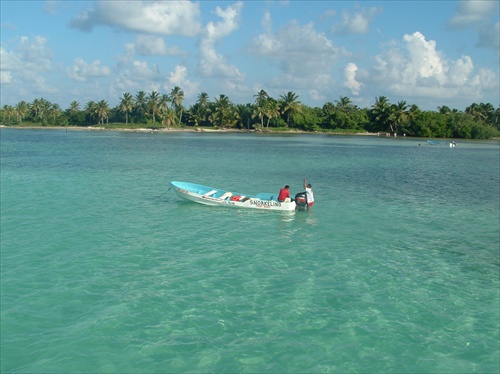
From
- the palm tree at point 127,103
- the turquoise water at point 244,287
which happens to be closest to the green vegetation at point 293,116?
the palm tree at point 127,103

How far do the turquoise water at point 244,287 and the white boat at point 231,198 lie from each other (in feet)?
2.12

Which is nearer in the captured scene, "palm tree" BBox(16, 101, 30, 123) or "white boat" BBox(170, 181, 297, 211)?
"white boat" BBox(170, 181, 297, 211)

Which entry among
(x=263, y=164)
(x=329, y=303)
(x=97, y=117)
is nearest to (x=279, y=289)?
(x=329, y=303)

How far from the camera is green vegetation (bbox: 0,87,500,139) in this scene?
13925cm

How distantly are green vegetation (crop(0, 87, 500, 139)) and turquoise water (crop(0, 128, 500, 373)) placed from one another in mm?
121179

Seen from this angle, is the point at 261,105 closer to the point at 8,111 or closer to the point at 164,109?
the point at 164,109

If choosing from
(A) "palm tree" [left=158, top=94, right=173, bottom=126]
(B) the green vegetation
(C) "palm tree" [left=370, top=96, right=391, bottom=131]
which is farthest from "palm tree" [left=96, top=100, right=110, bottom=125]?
(C) "palm tree" [left=370, top=96, right=391, bottom=131]

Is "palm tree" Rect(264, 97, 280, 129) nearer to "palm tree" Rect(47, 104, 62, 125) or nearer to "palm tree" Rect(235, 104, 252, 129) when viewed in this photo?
"palm tree" Rect(235, 104, 252, 129)

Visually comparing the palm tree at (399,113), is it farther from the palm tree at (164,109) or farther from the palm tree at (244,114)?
the palm tree at (164,109)

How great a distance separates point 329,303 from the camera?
13328 millimetres

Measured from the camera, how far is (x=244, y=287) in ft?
46.8

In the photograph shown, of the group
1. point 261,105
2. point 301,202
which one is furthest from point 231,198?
point 261,105

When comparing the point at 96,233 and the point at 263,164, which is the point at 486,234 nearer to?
the point at 96,233

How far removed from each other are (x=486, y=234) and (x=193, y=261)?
49.0 ft
